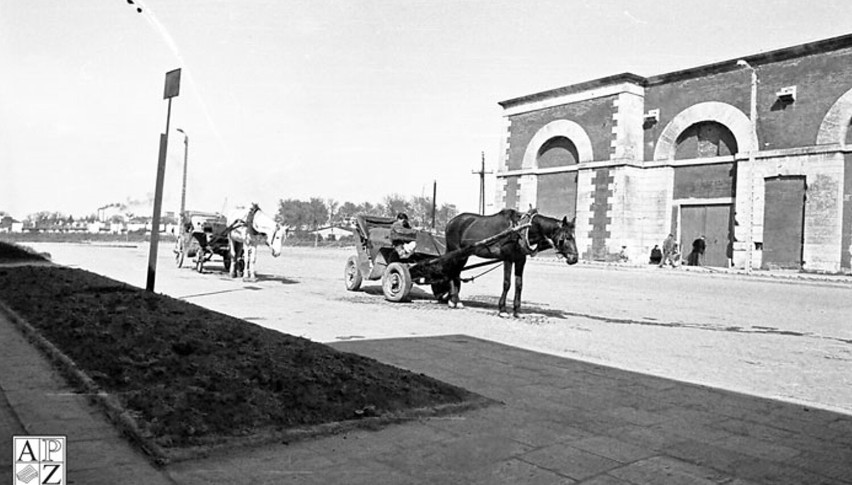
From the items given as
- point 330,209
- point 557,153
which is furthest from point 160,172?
point 330,209

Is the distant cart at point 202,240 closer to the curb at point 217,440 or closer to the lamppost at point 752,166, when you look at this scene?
the curb at point 217,440

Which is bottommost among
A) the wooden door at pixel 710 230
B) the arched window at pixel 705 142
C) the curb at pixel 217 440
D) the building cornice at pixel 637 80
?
the curb at pixel 217 440

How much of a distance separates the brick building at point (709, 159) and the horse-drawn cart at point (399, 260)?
19.9 m

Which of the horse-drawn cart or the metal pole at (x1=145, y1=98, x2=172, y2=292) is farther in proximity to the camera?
the horse-drawn cart

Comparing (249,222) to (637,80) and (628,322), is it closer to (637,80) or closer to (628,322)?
(628,322)

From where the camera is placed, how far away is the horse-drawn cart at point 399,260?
14019 millimetres

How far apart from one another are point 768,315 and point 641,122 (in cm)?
2315

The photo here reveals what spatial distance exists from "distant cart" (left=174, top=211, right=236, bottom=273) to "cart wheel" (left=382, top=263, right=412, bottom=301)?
860 centimetres

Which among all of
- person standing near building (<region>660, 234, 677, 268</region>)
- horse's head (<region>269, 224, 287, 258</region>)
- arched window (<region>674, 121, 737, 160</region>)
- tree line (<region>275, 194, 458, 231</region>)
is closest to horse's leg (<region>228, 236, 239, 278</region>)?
horse's head (<region>269, 224, 287, 258</region>)

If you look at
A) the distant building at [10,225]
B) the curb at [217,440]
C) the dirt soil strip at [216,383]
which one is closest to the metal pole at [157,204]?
the dirt soil strip at [216,383]

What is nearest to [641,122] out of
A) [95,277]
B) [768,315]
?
[768,315]

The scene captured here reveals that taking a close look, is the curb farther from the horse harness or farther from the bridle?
the horse harness

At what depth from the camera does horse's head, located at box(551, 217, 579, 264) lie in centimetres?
1195

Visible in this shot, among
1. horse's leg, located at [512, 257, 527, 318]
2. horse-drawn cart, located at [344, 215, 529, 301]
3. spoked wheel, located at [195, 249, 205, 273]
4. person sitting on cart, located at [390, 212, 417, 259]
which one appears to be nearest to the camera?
horse's leg, located at [512, 257, 527, 318]
